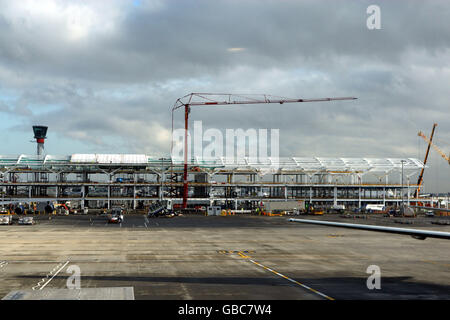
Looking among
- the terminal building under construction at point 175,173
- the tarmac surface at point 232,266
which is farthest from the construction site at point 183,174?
the tarmac surface at point 232,266

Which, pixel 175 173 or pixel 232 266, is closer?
pixel 232 266

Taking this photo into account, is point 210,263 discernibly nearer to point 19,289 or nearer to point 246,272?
point 246,272

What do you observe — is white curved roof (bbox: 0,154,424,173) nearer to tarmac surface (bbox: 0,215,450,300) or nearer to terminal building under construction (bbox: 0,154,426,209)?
terminal building under construction (bbox: 0,154,426,209)

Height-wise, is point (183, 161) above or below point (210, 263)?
above

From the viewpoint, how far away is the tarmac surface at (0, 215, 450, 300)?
26.9 m

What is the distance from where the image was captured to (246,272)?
3372 cm

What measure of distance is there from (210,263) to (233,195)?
459ft

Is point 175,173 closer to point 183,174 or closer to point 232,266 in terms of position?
point 183,174

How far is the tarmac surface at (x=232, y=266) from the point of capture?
26.9 meters

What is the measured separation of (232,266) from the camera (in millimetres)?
36750

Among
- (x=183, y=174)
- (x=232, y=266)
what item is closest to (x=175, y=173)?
(x=183, y=174)

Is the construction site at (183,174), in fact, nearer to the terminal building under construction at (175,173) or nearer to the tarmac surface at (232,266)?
the terminal building under construction at (175,173)

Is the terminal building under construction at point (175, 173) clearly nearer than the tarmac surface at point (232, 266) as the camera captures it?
No
